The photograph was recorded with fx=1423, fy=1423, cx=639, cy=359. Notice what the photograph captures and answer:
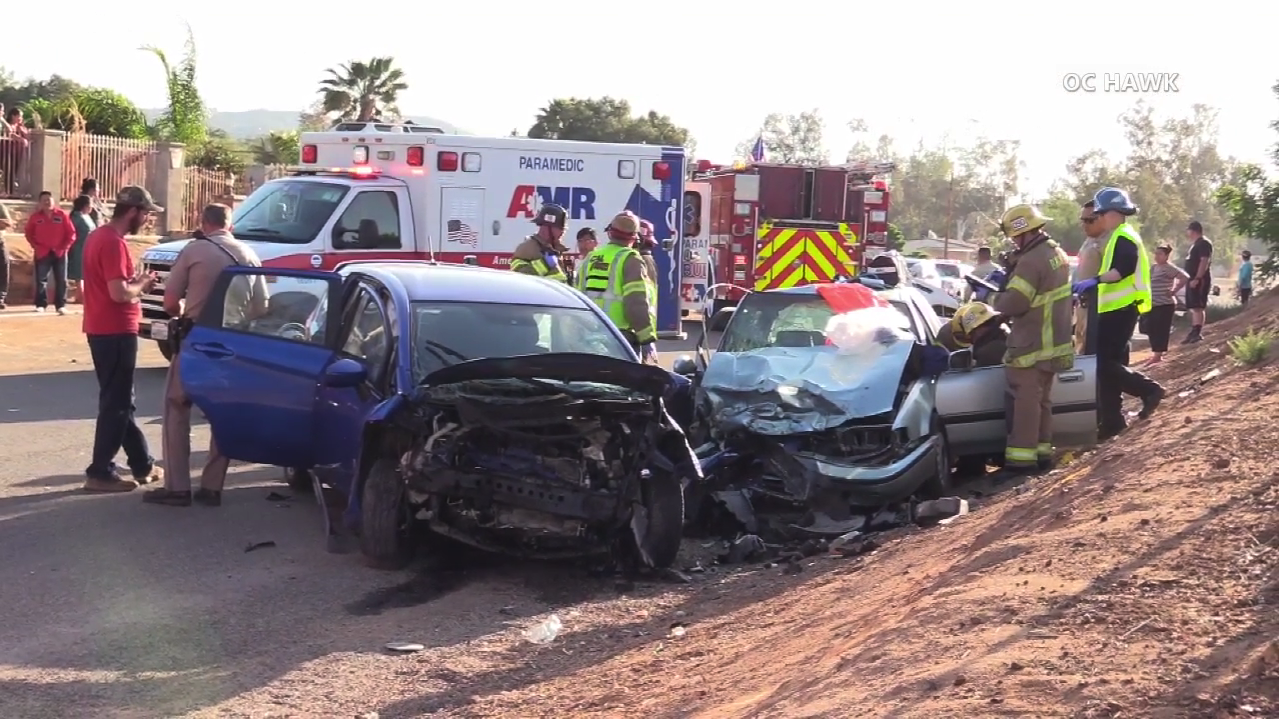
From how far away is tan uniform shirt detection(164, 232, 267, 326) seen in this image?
8.69 m

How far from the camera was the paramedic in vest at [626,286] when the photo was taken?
33.0 ft

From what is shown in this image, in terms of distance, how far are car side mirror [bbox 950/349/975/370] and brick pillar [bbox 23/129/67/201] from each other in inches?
768

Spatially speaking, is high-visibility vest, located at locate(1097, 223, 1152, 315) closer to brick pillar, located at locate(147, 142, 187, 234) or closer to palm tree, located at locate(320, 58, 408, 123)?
brick pillar, located at locate(147, 142, 187, 234)

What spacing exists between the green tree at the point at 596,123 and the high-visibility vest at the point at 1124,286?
175ft

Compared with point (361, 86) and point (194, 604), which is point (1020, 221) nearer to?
point (194, 604)

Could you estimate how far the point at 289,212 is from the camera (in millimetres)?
15125

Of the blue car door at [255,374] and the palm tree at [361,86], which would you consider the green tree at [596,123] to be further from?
the blue car door at [255,374]

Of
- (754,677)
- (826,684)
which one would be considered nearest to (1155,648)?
(826,684)

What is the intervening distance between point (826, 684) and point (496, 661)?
183cm

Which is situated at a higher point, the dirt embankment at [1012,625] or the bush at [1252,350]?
the bush at [1252,350]

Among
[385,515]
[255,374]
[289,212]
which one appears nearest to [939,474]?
[385,515]

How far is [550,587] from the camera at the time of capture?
7.26 m

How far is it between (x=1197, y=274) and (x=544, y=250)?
10822mm

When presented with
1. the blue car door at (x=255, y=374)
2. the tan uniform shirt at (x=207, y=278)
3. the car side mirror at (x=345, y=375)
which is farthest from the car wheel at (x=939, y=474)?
the tan uniform shirt at (x=207, y=278)
